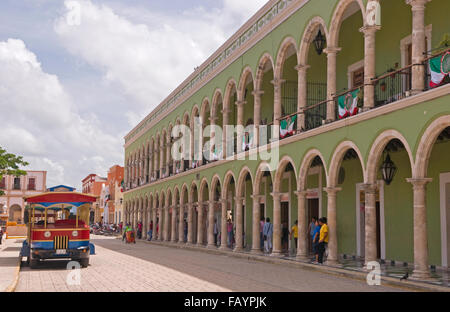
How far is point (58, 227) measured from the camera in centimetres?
1599

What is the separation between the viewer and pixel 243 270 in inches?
623

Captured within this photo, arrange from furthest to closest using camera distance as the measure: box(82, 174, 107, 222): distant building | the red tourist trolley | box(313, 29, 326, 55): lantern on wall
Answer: box(82, 174, 107, 222): distant building
box(313, 29, 326, 55): lantern on wall
the red tourist trolley

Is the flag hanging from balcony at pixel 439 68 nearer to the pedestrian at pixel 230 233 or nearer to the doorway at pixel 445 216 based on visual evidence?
the doorway at pixel 445 216

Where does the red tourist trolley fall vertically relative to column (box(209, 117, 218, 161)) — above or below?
below

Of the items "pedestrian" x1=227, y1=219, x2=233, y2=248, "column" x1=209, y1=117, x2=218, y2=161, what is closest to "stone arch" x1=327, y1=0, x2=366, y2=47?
"column" x1=209, y1=117, x2=218, y2=161

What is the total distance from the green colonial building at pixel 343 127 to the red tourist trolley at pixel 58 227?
6466 millimetres

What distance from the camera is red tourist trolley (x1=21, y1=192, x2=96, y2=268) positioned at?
1555cm

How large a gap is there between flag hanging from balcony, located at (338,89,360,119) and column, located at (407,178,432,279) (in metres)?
3.32

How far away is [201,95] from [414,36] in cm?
1746

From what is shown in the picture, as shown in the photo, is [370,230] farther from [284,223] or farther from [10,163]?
[10,163]

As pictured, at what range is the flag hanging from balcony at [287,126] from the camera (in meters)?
19.1

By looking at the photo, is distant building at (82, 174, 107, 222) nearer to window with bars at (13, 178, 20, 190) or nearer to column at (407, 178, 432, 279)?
window with bars at (13, 178, 20, 190)

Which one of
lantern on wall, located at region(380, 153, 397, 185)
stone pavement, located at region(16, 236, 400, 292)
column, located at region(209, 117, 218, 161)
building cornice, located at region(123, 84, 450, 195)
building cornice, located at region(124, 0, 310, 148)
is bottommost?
stone pavement, located at region(16, 236, 400, 292)
